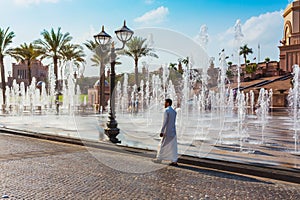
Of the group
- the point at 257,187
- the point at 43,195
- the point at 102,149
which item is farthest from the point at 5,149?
the point at 257,187

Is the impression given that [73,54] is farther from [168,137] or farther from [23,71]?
[23,71]

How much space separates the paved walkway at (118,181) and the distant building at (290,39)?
47987mm

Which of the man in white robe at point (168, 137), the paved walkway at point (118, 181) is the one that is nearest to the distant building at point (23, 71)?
the paved walkway at point (118, 181)

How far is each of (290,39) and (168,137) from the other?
178 ft

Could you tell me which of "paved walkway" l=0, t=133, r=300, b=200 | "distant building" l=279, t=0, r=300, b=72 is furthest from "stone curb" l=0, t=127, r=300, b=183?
"distant building" l=279, t=0, r=300, b=72

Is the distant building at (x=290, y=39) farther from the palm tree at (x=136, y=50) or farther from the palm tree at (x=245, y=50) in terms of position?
the palm tree at (x=136, y=50)

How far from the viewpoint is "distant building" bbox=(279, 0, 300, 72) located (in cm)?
5047

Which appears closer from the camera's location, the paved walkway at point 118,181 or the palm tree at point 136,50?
the paved walkway at point 118,181

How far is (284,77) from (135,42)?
2372 cm

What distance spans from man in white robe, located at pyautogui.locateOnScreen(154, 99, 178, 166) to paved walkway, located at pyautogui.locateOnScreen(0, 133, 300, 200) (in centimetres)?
25

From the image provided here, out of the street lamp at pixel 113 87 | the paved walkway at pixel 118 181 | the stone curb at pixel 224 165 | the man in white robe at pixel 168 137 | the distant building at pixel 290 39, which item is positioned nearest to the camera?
the paved walkway at pixel 118 181

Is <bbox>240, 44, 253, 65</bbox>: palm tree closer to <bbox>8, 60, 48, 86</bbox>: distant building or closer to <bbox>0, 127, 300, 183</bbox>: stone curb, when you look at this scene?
<bbox>8, 60, 48, 86</bbox>: distant building

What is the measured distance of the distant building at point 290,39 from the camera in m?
50.5

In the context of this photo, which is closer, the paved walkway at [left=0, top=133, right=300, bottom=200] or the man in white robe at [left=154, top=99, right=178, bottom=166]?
the paved walkway at [left=0, top=133, right=300, bottom=200]
